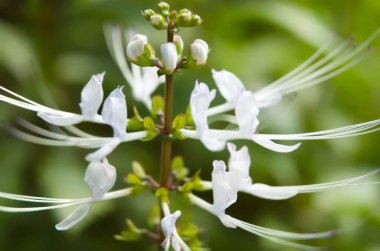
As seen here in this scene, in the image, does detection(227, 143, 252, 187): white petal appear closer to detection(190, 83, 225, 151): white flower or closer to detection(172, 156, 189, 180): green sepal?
detection(190, 83, 225, 151): white flower

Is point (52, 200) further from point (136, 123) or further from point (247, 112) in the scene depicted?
point (247, 112)

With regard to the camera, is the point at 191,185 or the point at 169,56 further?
the point at 191,185

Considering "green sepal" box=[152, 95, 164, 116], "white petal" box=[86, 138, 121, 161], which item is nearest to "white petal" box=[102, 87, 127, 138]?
"white petal" box=[86, 138, 121, 161]

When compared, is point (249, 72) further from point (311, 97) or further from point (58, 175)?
point (58, 175)

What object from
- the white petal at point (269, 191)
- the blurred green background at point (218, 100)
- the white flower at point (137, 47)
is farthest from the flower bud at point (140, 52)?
the blurred green background at point (218, 100)

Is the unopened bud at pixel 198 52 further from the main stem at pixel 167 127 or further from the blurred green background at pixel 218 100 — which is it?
the blurred green background at pixel 218 100

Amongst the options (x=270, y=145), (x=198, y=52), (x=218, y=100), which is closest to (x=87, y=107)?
(x=198, y=52)
